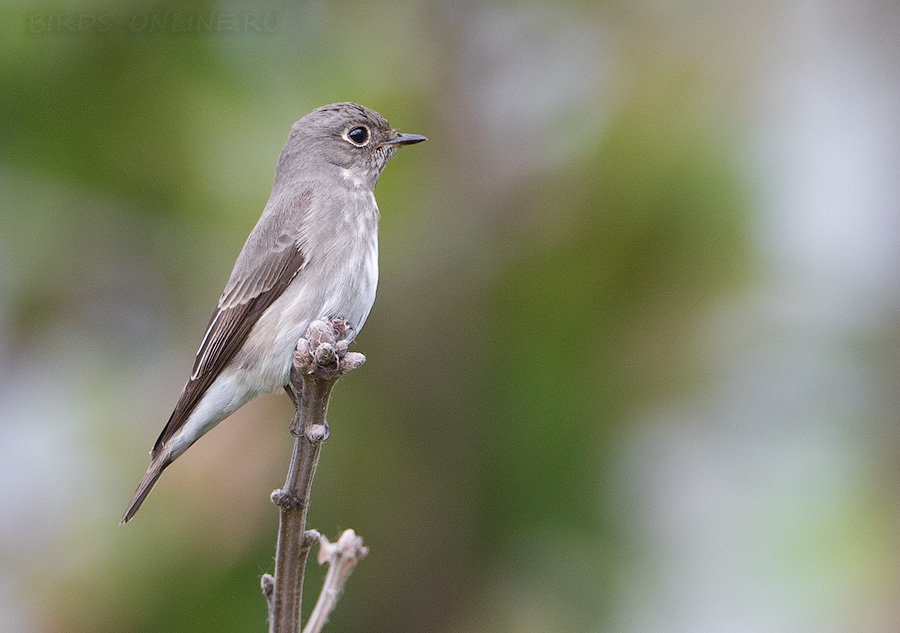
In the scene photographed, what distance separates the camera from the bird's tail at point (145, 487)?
3.18 m

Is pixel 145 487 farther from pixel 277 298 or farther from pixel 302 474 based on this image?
pixel 302 474

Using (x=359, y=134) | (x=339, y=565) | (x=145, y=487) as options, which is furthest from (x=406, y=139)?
(x=339, y=565)

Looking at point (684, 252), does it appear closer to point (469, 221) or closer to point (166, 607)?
point (469, 221)

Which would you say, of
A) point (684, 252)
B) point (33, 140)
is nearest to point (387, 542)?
point (684, 252)

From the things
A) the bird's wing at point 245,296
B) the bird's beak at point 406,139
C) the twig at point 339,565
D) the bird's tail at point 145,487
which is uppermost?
the bird's beak at point 406,139

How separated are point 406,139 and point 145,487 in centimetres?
187

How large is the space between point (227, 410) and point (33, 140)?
169 cm

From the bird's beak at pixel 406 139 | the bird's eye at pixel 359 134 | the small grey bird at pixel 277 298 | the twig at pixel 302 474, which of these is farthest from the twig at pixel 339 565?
the bird's eye at pixel 359 134

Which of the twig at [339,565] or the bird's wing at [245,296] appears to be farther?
the bird's wing at [245,296]

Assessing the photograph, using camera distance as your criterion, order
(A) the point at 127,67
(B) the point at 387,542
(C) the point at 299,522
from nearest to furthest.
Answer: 1. (C) the point at 299,522
2. (B) the point at 387,542
3. (A) the point at 127,67

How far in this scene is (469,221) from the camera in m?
4.52

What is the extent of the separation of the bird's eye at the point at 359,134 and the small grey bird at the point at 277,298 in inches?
10.9

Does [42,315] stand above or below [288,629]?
above

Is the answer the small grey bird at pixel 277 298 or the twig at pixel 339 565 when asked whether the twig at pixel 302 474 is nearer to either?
the twig at pixel 339 565
